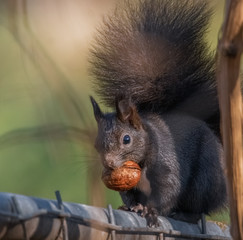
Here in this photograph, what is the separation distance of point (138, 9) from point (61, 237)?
1379 mm

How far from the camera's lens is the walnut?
2.05m

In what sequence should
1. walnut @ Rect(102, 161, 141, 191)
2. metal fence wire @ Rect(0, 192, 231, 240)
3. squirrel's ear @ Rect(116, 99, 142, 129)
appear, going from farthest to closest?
squirrel's ear @ Rect(116, 99, 142, 129) < walnut @ Rect(102, 161, 141, 191) < metal fence wire @ Rect(0, 192, 231, 240)

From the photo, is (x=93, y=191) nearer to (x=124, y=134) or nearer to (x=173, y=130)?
(x=124, y=134)

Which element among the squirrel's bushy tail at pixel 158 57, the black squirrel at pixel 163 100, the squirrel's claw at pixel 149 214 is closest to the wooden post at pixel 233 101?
the squirrel's claw at pixel 149 214

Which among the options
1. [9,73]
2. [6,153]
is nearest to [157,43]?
[9,73]

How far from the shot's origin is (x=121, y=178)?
206 centimetres

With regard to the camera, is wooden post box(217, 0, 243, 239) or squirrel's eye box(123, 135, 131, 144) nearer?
wooden post box(217, 0, 243, 239)

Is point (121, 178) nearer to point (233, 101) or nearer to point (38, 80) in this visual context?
point (38, 80)

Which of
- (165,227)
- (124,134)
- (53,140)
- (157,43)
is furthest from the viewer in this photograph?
(157,43)

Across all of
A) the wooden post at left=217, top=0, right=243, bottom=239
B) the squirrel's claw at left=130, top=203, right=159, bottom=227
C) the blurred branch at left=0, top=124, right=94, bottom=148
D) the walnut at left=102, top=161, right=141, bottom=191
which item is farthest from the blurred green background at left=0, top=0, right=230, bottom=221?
the wooden post at left=217, top=0, right=243, bottom=239

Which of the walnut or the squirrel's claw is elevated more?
the walnut

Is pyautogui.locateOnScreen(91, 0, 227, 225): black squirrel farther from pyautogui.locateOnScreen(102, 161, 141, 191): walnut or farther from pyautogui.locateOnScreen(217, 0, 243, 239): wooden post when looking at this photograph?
pyautogui.locateOnScreen(217, 0, 243, 239): wooden post

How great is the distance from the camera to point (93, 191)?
47.4 inches

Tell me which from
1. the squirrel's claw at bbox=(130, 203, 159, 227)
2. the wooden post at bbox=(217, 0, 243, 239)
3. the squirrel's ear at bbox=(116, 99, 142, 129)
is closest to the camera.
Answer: the wooden post at bbox=(217, 0, 243, 239)
